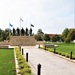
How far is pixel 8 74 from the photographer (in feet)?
34.2

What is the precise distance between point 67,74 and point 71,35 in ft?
200

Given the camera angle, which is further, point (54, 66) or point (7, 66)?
point (54, 66)

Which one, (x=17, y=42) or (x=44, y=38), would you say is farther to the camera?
(x=44, y=38)

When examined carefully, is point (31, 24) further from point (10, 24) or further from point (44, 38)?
point (44, 38)

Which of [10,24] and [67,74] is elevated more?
[10,24]

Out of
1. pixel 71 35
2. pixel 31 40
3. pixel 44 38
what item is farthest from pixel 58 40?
pixel 31 40

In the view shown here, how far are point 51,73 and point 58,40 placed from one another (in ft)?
260

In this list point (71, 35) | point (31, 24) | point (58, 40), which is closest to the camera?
point (31, 24)

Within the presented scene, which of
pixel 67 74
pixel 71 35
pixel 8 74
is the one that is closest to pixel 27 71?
pixel 8 74

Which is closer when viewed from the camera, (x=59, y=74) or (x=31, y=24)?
(x=59, y=74)

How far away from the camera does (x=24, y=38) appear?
5619cm

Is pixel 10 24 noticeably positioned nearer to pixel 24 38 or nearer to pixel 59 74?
pixel 24 38

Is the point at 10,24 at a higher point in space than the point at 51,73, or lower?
higher

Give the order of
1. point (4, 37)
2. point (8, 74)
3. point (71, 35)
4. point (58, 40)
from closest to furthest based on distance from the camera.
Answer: point (8, 74), point (71, 35), point (4, 37), point (58, 40)
